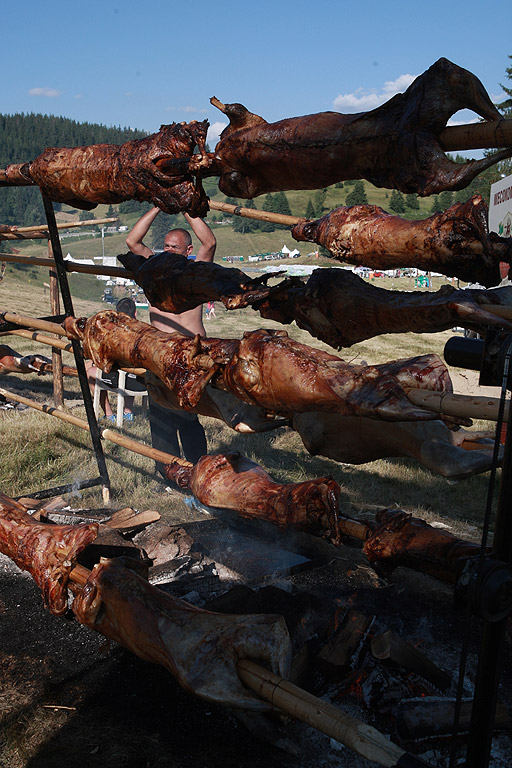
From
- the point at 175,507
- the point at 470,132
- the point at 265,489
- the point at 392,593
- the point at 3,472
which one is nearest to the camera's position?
the point at 470,132

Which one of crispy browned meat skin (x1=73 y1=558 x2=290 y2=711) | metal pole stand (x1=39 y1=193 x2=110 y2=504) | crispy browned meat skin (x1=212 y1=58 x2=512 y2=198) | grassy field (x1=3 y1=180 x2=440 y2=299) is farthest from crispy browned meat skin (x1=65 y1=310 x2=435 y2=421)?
grassy field (x1=3 y1=180 x2=440 y2=299)

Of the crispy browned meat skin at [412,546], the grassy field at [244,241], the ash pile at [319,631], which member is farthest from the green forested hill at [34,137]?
the crispy browned meat skin at [412,546]

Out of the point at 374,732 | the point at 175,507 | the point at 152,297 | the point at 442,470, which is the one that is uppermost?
the point at 152,297

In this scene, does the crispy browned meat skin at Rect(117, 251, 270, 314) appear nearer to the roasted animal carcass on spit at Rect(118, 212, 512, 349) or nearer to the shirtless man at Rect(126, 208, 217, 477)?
the roasted animal carcass on spit at Rect(118, 212, 512, 349)

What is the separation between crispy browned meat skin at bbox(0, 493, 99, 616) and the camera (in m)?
2.76

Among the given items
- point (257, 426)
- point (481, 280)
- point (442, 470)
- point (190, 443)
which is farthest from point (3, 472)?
point (481, 280)

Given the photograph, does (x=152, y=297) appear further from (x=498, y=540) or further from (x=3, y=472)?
(x=3, y=472)

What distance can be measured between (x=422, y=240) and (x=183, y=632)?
163 cm

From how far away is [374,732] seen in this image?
1623 millimetres

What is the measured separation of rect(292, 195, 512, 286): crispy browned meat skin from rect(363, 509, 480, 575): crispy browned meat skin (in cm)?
114

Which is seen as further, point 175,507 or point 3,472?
point 3,472

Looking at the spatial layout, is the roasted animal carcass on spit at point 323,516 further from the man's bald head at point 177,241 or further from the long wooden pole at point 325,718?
the man's bald head at point 177,241

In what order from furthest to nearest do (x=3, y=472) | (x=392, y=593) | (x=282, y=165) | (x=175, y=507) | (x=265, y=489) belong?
(x=3, y=472) → (x=175, y=507) → (x=392, y=593) → (x=265, y=489) → (x=282, y=165)

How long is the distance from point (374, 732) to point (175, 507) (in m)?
3.81
